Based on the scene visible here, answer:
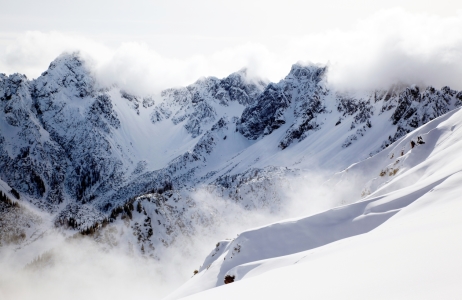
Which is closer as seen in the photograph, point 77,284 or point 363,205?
point 363,205

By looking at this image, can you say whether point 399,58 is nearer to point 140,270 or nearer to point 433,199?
point 140,270

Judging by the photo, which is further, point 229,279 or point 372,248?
point 229,279

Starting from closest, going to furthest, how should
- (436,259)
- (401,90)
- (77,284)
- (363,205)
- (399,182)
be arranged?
(436,259)
(363,205)
(399,182)
(77,284)
(401,90)

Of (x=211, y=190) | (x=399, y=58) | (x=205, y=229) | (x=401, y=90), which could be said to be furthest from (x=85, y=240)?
(x=399, y=58)

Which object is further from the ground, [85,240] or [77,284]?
[85,240]

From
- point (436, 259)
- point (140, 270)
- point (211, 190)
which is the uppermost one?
point (436, 259)

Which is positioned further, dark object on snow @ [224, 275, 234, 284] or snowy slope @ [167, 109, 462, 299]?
dark object on snow @ [224, 275, 234, 284]

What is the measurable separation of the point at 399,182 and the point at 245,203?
8120 centimetres

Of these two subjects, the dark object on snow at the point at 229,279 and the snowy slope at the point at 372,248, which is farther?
the dark object on snow at the point at 229,279

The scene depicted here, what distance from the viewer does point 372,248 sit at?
1077 cm

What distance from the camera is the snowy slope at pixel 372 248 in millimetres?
6668

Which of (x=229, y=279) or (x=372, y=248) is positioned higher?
(x=372, y=248)

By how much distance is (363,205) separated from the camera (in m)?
31.8

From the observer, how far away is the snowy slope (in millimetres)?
6668
